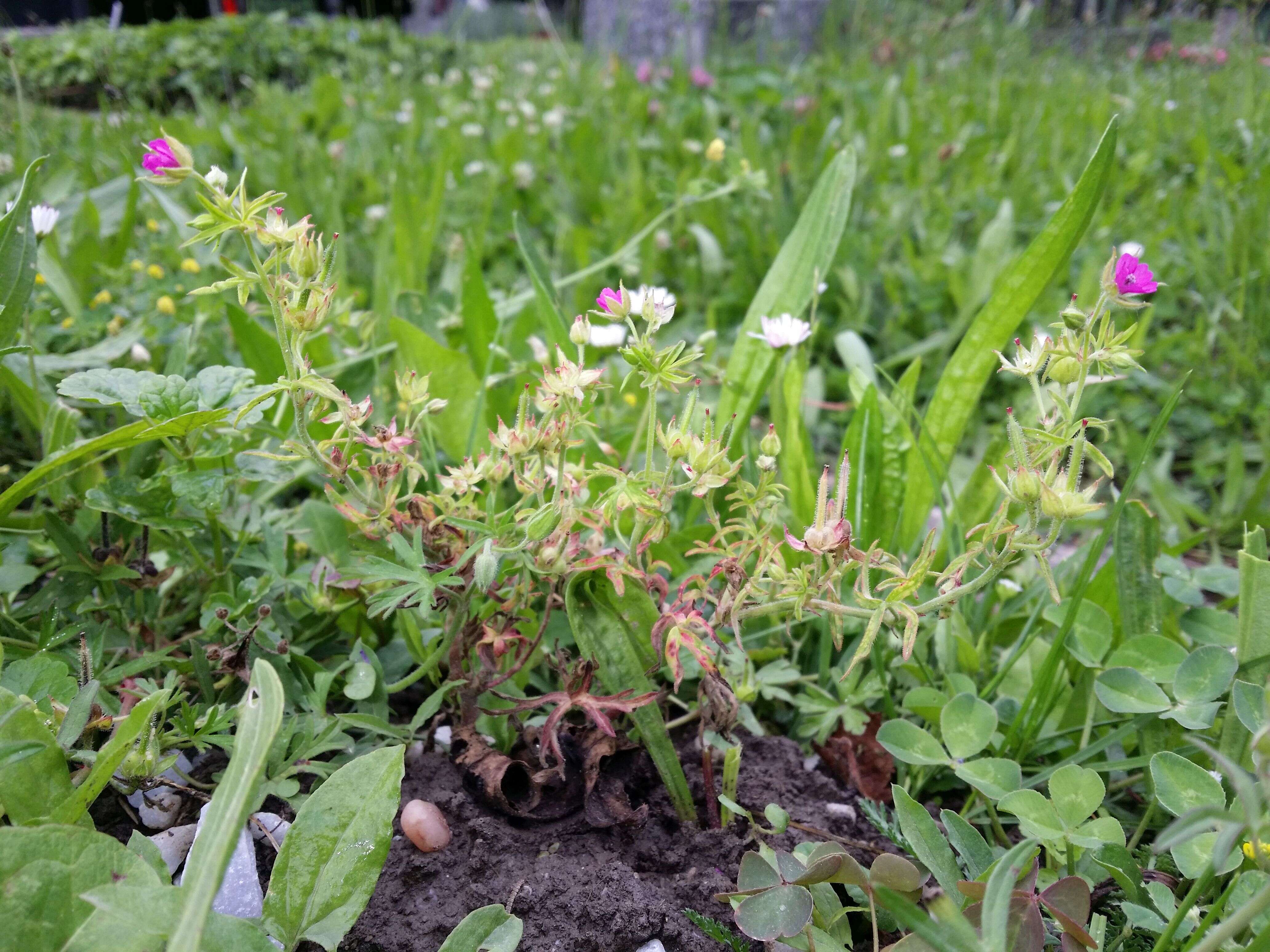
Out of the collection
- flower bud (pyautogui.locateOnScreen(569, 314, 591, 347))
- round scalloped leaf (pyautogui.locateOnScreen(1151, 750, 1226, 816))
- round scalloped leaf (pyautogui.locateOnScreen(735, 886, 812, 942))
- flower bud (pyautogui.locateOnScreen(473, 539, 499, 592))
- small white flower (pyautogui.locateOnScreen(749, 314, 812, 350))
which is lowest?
round scalloped leaf (pyautogui.locateOnScreen(735, 886, 812, 942))

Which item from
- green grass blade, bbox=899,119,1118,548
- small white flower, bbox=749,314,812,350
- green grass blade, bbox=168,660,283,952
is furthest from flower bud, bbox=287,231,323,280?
green grass blade, bbox=899,119,1118,548

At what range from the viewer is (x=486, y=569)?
2.60 feet

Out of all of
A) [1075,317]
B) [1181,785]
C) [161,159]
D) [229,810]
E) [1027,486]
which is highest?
[161,159]

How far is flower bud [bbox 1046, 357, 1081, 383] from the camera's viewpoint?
0.80 m

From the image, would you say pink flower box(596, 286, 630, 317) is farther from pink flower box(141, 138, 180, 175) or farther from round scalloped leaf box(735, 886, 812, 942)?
round scalloped leaf box(735, 886, 812, 942)

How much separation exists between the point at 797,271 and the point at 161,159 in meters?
0.97

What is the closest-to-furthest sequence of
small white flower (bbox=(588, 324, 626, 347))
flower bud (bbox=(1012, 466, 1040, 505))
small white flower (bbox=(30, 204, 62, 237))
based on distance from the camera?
1. flower bud (bbox=(1012, 466, 1040, 505))
2. small white flower (bbox=(30, 204, 62, 237))
3. small white flower (bbox=(588, 324, 626, 347))

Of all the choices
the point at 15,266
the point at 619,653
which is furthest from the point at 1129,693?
the point at 15,266

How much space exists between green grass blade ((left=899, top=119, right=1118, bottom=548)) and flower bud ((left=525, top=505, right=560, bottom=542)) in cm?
62

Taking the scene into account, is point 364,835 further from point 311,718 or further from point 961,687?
point 961,687

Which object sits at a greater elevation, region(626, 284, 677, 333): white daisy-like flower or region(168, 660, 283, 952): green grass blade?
region(626, 284, 677, 333): white daisy-like flower

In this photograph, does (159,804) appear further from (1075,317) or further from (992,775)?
(1075,317)

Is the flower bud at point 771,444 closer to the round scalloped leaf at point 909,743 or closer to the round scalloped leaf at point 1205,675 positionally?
the round scalloped leaf at point 909,743

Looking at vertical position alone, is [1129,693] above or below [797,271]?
below
